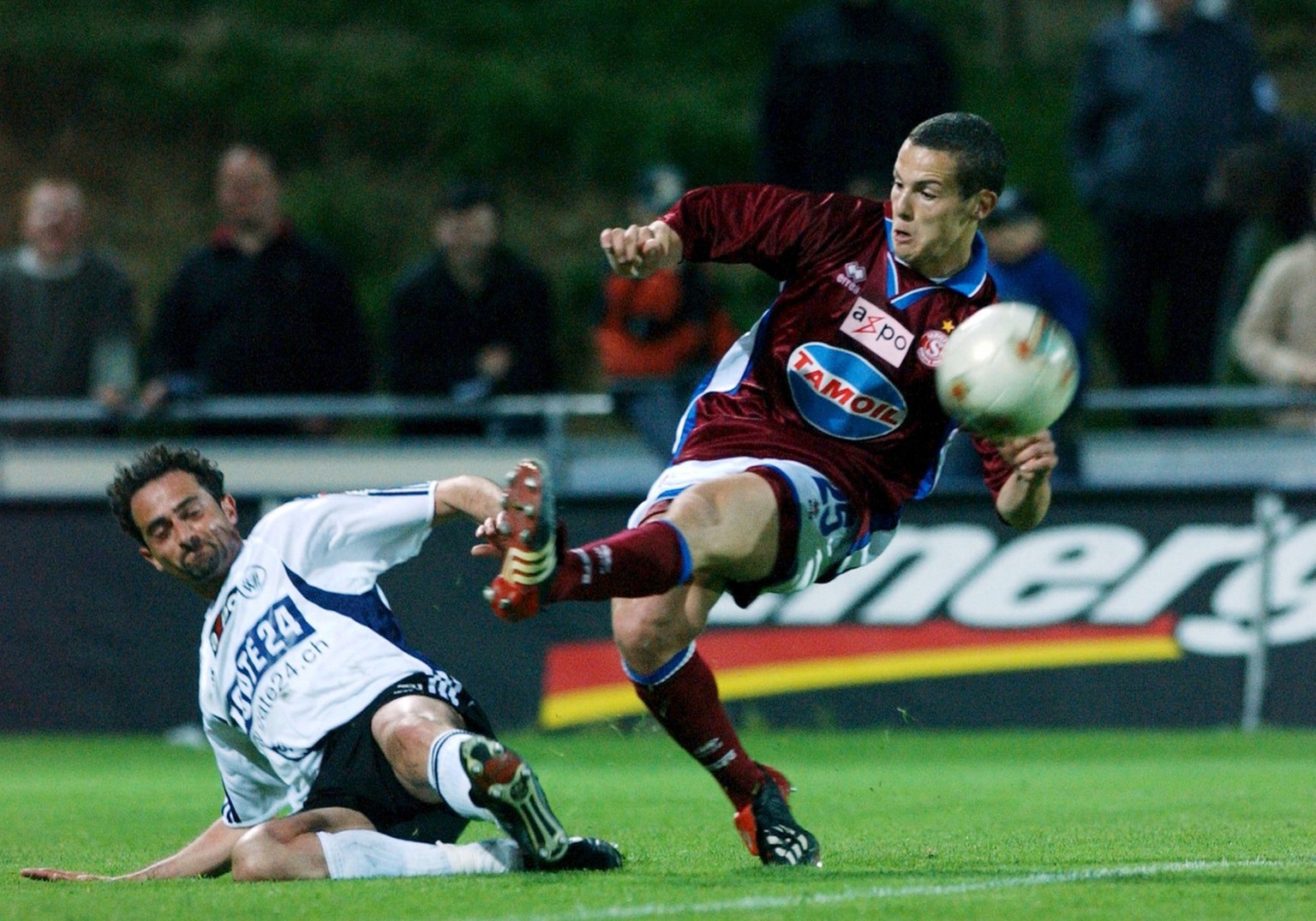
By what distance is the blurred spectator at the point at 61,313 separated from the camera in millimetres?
12180

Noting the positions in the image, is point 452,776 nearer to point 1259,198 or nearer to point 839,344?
point 839,344

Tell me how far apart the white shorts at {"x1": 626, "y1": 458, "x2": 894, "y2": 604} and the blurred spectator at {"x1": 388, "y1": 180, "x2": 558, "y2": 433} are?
230 inches

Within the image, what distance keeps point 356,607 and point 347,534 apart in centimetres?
22

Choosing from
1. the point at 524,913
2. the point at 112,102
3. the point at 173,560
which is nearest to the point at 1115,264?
the point at 173,560

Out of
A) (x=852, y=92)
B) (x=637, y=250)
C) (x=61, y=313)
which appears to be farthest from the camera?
(x=61, y=313)

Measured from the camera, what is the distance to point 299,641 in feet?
19.3

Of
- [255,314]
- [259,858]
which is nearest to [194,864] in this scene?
[259,858]

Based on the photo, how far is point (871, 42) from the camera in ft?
39.1

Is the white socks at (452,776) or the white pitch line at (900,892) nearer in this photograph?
the white pitch line at (900,892)

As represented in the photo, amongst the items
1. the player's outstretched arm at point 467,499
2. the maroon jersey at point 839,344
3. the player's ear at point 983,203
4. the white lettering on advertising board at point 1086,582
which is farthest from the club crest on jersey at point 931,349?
the white lettering on advertising board at point 1086,582

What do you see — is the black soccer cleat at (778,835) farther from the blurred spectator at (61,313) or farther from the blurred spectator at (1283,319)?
the blurred spectator at (61,313)

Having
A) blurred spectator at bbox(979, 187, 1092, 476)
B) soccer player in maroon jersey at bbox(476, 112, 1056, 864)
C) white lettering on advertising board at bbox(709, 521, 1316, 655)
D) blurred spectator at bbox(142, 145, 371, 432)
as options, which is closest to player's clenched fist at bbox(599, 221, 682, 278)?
soccer player in maroon jersey at bbox(476, 112, 1056, 864)

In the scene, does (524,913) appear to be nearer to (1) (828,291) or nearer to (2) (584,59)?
(1) (828,291)

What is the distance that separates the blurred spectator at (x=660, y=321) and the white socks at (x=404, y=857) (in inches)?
229
